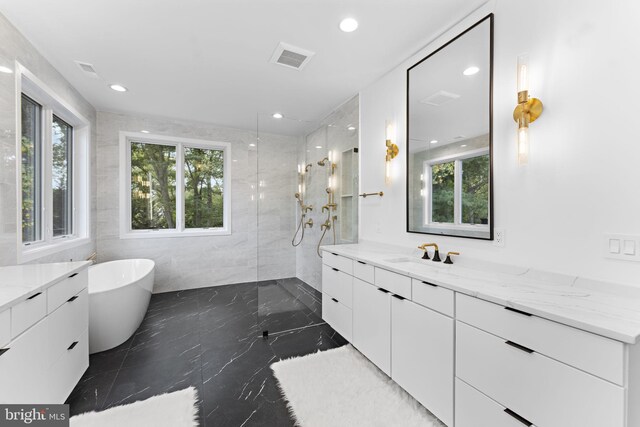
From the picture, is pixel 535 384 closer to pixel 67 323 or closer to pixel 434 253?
pixel 434 253

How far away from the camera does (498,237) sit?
1.70m

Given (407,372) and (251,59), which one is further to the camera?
(251,59)

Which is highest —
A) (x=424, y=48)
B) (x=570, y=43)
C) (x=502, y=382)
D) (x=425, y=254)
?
(x=424, y=48)

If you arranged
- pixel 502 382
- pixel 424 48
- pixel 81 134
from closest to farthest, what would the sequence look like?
pixel 502 382 < pixel 424 48 < pixel 81 134

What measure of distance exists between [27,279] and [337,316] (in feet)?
7.22

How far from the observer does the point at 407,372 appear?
5.65 feet

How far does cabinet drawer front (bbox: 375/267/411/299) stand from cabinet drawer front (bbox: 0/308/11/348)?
199 centimetres

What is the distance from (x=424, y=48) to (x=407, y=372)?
8.04 ft

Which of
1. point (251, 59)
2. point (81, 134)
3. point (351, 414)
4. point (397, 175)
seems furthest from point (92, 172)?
point (351, 414)

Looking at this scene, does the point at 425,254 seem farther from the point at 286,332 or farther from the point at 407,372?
the point at 286,332

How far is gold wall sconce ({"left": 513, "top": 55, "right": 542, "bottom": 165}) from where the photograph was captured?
4.90 ft

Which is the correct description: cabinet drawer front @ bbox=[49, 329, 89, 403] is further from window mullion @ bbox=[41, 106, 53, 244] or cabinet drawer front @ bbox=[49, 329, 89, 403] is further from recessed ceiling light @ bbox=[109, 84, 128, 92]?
recessed ceiling light @ bbox=[109, 84, 128, 92]

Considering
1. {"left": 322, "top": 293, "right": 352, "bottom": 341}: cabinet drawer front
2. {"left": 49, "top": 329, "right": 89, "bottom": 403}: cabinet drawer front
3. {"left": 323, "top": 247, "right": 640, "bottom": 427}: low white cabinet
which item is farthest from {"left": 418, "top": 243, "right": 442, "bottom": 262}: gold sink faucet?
{"left": 49, "top": 329, "right": 89, "bottom": 403}: cabinet drawer front

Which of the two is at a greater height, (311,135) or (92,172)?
(311,135)
